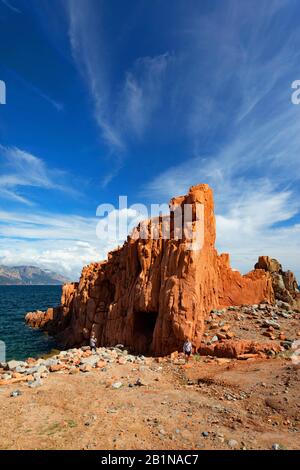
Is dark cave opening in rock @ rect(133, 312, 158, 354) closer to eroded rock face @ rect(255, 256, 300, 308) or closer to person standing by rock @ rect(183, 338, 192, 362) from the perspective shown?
person standing by rock @ rect(183, 338, 192, 362)

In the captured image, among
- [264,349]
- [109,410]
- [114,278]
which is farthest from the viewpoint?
[114,278]

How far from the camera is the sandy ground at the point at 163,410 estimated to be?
9.35 m

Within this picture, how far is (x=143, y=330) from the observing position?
26.2m

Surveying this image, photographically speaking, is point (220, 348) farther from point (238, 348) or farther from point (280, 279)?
point (280, 279)

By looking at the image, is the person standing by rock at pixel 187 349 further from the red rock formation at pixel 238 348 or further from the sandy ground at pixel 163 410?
the sandy ground at pixel 163 410

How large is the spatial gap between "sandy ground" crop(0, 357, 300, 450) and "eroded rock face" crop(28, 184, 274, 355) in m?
4.68

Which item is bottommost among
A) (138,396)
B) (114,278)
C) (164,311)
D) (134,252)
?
(138,396)

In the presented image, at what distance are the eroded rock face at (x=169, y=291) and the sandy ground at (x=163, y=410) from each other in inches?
184

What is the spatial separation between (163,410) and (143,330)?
14574mm

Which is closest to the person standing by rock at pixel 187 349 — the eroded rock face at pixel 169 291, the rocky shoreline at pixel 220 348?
the rocky shoreline at pixel 220 348
